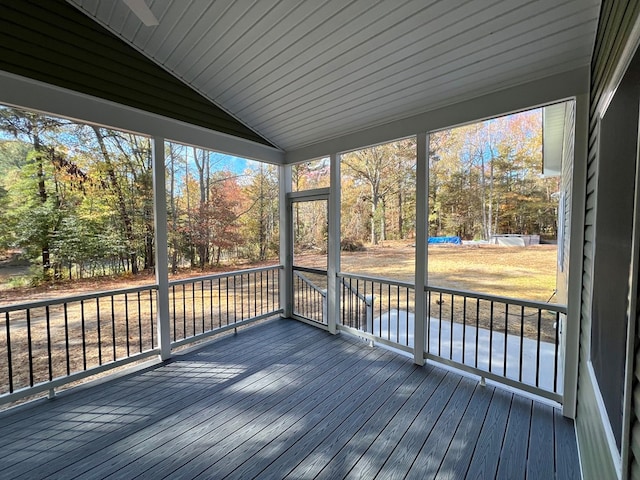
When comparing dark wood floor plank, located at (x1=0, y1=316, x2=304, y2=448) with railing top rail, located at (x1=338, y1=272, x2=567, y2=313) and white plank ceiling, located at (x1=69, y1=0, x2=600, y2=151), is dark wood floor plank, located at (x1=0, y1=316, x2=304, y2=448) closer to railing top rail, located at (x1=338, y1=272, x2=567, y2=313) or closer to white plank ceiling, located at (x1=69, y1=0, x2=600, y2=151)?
railing top rail, located at (x1=338, y1=272, x2=567, y2=313)

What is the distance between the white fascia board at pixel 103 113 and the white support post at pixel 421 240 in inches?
91.9

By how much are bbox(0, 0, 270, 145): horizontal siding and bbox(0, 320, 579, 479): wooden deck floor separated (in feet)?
9.08

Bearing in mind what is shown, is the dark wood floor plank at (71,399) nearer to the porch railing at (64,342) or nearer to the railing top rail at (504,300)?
the porch railing at (64,342)

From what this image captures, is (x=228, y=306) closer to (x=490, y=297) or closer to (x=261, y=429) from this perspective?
(x=261, y=429)

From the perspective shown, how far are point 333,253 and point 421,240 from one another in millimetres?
1353

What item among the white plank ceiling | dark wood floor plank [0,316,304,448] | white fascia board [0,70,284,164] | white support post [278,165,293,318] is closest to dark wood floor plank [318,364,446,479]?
dark wood floor plank [0,316,304,448]

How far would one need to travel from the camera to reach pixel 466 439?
1984 mm

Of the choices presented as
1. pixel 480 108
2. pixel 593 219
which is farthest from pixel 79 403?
pixel 480 108

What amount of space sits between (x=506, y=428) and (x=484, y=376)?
2.05ft

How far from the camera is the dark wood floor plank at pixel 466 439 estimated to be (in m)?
1.73

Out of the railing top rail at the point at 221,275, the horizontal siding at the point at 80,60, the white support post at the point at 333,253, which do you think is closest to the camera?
the horizontal siding at the point at 80,60

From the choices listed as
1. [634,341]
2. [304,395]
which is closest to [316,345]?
[304,395]

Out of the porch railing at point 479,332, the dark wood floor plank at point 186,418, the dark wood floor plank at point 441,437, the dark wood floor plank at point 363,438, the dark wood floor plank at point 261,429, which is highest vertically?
the porch railing at point 479,332

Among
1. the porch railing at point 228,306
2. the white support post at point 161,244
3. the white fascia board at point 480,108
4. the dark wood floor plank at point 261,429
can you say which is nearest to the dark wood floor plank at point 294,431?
the dark wood floor plank at point 261,429
